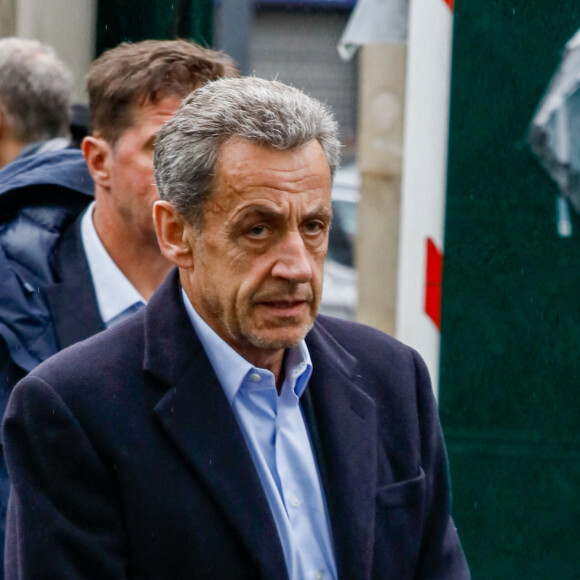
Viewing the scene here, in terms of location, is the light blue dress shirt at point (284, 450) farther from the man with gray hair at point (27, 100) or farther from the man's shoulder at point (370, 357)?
the man with gray hair at point (27, 100)

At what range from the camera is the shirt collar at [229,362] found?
2.38m

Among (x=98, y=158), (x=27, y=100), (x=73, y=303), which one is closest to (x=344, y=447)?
(x=73, y=303)

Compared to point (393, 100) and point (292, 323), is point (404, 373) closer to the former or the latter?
point (292, 323)

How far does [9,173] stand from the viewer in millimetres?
3521

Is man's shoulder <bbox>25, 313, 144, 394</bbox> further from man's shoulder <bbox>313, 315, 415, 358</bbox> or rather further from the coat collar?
man's shoulder <bbox>313, 315, 415, 358</bbox>

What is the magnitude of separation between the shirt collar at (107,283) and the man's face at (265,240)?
0.91 m

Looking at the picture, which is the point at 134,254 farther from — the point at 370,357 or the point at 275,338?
the point at 275,338

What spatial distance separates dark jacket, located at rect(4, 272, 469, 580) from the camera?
219 centimetres

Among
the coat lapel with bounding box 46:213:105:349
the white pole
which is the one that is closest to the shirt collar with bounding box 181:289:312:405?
the coat lapel with bounding box 46:213:105:349

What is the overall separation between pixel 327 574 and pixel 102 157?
4.85 feet

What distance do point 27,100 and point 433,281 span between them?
160 centimetres

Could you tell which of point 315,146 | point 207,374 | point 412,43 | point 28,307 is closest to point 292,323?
point 207,374

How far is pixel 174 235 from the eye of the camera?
242cm

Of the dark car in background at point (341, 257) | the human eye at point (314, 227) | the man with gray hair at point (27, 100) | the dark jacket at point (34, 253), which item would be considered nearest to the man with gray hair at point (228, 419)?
the human eye at point (314, 227)
